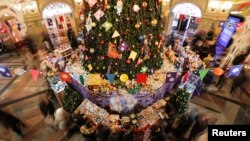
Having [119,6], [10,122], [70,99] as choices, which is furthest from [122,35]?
[10,122]

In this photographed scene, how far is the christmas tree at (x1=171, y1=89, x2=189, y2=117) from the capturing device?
213 inches

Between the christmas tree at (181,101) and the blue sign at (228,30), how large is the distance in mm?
6452

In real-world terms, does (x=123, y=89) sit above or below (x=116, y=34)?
below

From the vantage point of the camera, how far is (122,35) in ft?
17.3

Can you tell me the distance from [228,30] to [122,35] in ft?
24.8

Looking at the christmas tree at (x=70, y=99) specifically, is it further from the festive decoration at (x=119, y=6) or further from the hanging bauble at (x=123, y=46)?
the festive decoration at (x=119, y=6)

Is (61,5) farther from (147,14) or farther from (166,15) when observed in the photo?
(147,14)

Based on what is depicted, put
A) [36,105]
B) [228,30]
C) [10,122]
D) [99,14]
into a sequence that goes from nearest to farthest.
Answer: [99,14]
[10,122]
[36,105]
[228,30]

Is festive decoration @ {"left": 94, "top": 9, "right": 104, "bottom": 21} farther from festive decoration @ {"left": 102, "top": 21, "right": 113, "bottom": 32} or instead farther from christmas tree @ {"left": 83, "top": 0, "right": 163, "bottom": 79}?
festive decoration @ {"left": 102, "top": 21, "right": 113, "bottom": 32}

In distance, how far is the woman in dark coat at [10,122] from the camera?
209 inches

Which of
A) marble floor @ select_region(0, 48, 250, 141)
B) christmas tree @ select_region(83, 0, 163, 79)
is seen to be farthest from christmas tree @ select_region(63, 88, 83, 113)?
christmas tree @ select_region(83, 0, 163, 79)

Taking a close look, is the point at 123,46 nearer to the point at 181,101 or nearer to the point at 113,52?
the point at 113,52

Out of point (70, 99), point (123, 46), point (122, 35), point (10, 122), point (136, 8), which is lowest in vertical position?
point (10, 122)

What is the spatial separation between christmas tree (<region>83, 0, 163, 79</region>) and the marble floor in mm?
2196
